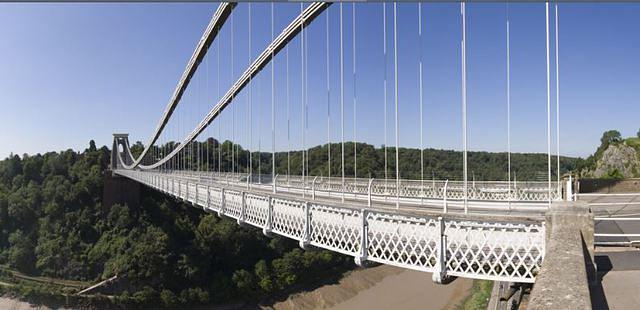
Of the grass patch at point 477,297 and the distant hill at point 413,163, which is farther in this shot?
the distant hill at point 413,163

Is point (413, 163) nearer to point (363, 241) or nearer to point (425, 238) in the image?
point (363, 241)

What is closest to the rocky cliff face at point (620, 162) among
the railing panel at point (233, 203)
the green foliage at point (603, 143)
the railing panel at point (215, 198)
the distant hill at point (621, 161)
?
the distant hill at point (621, 161)

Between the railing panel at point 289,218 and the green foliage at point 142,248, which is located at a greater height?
the railing panel at point 289,218

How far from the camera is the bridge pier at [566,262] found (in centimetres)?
215

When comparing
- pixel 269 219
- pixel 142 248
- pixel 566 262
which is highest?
pixel 566 262

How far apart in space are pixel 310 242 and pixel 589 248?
3.82 meters

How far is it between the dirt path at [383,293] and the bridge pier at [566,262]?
56.2 ft

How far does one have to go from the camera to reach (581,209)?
4.40 m

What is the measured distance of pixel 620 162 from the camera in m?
36.9

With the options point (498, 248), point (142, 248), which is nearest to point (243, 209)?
point (498, 248)

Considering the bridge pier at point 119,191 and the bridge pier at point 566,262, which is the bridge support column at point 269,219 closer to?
the bridge pier at point 566,262

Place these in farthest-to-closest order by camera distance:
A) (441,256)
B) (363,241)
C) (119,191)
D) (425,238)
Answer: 1. (119,191)
2. (363,241)
3. (425,238)
4. (441,256)

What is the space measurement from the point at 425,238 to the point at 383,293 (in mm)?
20511

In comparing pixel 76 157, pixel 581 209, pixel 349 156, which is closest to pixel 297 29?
pixel 581 209
